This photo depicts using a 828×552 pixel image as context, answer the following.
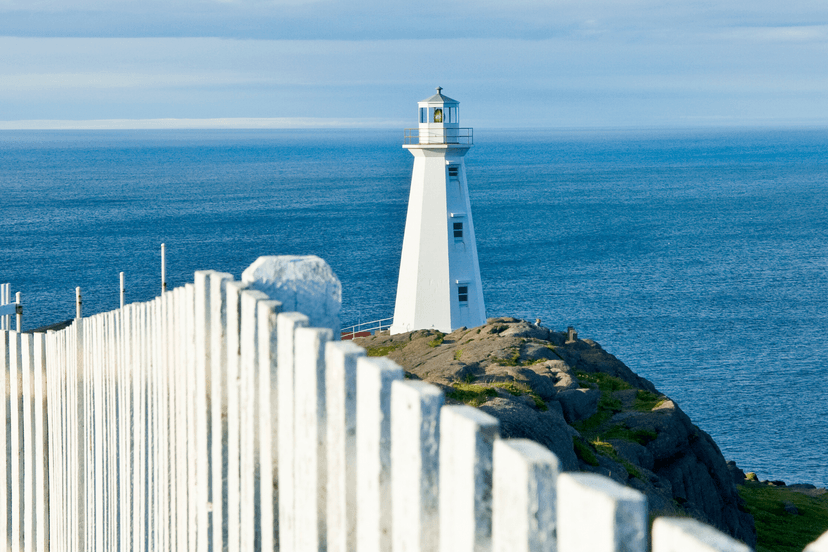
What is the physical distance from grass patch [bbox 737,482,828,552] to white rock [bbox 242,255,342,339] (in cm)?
1789

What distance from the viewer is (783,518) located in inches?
874

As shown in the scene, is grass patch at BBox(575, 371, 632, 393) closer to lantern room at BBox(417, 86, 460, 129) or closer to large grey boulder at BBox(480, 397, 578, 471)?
large grey boulder at BBox(480, 397, 578, 471)

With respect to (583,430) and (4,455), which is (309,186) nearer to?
(583,430)

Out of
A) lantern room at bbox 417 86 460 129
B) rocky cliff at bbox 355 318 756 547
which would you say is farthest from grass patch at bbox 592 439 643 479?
lantern room at bbox 417 86 460 129

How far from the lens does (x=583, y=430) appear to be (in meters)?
16.2

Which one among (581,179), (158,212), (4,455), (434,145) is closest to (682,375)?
(434,145)

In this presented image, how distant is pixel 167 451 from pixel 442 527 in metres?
2.22

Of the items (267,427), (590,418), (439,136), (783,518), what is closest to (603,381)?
(590,418)

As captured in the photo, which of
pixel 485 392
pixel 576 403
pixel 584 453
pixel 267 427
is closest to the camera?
pixel 267 427

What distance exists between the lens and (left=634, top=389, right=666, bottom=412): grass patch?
721 inches

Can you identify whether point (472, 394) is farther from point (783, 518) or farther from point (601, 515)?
point (783, 518)

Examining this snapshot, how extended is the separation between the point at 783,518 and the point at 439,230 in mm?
13999

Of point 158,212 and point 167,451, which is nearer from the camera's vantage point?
point 167,451

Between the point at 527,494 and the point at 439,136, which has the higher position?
the point at 439,136
